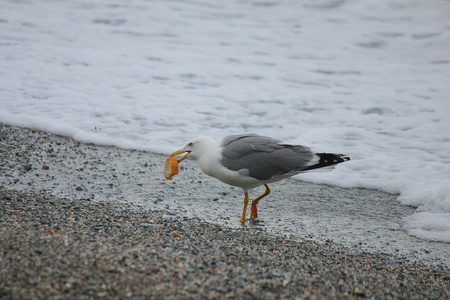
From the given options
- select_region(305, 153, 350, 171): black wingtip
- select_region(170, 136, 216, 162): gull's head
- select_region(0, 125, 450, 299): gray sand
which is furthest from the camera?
select_region(170, 136, 216, 162): gull's head

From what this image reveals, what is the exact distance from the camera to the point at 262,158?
5.27 meters

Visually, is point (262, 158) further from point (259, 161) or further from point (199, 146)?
point (199, 146)

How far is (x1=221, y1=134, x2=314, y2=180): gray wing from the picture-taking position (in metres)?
5.24

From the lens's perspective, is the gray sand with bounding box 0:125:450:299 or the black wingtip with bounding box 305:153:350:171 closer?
the gray sand with bounding box 0:125:450:299

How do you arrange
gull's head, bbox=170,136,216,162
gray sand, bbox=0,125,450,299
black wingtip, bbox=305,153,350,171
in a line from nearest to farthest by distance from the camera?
gray sand, bbox=0,125,450,299, black wingtip, bbox=305,153,350,171, gull's head, bbox=170,136,216,162

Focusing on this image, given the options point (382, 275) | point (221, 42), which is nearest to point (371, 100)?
point (221, 42)

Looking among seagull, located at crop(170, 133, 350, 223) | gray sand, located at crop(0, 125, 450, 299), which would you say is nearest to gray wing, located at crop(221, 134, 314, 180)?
seagull, located at crop(170, 133, 350, 223)

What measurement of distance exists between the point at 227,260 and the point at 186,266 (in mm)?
401

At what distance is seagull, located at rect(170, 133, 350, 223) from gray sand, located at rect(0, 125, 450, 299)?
489 millimetres

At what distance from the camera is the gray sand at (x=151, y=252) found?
3.30m

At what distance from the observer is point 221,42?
14031mm

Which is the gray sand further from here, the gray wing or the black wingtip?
the black wingtip

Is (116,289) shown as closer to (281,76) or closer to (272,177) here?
(272,177)

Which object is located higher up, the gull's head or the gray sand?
the gull's head
